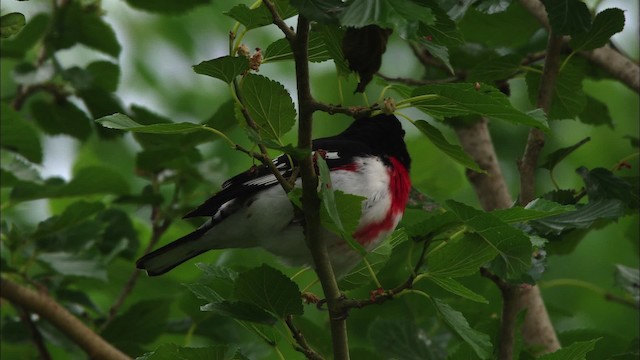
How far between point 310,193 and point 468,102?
39 centimetres

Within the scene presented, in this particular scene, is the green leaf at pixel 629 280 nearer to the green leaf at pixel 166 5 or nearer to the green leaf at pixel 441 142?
the green leaf at pixel 441 142

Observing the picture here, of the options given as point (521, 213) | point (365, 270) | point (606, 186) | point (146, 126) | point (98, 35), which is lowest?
point (365, 270)

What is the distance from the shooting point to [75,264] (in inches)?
164

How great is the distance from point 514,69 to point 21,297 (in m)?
2.04

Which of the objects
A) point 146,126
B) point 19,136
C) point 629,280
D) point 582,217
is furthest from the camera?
point 19,136

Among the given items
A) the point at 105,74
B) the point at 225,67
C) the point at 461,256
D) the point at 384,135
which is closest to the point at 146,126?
the point at 225,67

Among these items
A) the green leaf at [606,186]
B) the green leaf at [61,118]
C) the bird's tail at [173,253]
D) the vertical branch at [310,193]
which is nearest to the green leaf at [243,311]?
the vertical branch at [310,193]

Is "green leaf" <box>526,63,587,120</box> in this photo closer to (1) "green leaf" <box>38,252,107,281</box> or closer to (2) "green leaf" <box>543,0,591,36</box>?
(2) "green leaf" <box>543,0,591,36</box>

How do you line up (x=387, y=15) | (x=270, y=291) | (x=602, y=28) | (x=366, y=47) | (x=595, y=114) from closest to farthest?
(x=387, y=15)
(x=366, y=47)
(x=270, y=291)
(x=602, y=28)
(x=595, y=114)

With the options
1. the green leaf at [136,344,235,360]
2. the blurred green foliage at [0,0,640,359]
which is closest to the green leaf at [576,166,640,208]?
the blurred green foliage at [0,0,640,359]

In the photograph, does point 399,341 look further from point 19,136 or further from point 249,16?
A: point 19,136

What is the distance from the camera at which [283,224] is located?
3520mm

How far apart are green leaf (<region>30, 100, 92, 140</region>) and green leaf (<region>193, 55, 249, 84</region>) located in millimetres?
2674

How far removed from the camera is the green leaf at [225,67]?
7.47 ft
